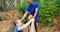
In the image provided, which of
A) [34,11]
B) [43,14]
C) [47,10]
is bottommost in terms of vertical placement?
[43,14]

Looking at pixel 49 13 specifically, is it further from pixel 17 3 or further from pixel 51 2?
pixel 17 3

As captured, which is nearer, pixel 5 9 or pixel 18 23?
pixel 18 23

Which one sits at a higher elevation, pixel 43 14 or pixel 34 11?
pixel 34 11

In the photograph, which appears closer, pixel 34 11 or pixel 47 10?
pixel 34 11

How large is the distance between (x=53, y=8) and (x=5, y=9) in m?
1.30

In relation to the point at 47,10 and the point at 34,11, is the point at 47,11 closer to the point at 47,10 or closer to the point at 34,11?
the point at 47,10

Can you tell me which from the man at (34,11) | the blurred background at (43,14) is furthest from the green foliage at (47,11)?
the man at (34,11)

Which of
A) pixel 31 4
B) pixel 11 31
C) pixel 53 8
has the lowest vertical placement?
pixel 11 31

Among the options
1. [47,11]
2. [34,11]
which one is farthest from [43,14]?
Answer: [34,11]

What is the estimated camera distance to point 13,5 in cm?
705

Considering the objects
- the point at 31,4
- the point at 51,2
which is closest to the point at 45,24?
the point at 51,2

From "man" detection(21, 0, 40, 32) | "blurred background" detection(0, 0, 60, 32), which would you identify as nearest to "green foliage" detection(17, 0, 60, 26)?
"blurred background" detection(0, 0, 60, 32)

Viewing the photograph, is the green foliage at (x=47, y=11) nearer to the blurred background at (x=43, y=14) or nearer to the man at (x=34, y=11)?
the blurred background at (x=43, y=14)

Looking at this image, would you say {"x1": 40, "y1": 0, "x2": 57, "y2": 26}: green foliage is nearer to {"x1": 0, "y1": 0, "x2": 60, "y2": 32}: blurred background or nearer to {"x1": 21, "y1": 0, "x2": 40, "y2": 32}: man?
{"x1": 0, "y1": 0, "x2": 60, "y2": 32}: blurred background
